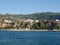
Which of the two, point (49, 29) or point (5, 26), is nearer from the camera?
point (49, 29)

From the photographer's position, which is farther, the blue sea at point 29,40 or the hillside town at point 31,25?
the hillside town at point 31,25

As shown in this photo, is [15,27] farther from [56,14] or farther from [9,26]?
[56,14]

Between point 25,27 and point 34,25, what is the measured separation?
4179 mm

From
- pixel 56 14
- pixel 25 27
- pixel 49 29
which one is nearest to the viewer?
pixel 49 29

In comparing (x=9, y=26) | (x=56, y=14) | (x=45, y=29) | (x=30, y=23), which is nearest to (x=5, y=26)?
(x=9, y=26)

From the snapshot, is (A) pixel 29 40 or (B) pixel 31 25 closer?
(A) pixel 29 40

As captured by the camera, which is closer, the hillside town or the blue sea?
the blue sea

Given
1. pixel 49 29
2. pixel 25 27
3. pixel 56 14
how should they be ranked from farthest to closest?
1. pixel 56 14
2. pixel 25 27
3. pixel 49 29

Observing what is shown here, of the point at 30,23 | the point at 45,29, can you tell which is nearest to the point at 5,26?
the point at 30,23

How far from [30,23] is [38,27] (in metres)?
6.59

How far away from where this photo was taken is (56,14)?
182 m

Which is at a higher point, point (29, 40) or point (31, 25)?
point (31, 25)

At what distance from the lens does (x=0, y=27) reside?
4759 inches

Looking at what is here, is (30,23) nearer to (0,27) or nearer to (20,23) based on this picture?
(20,23)
